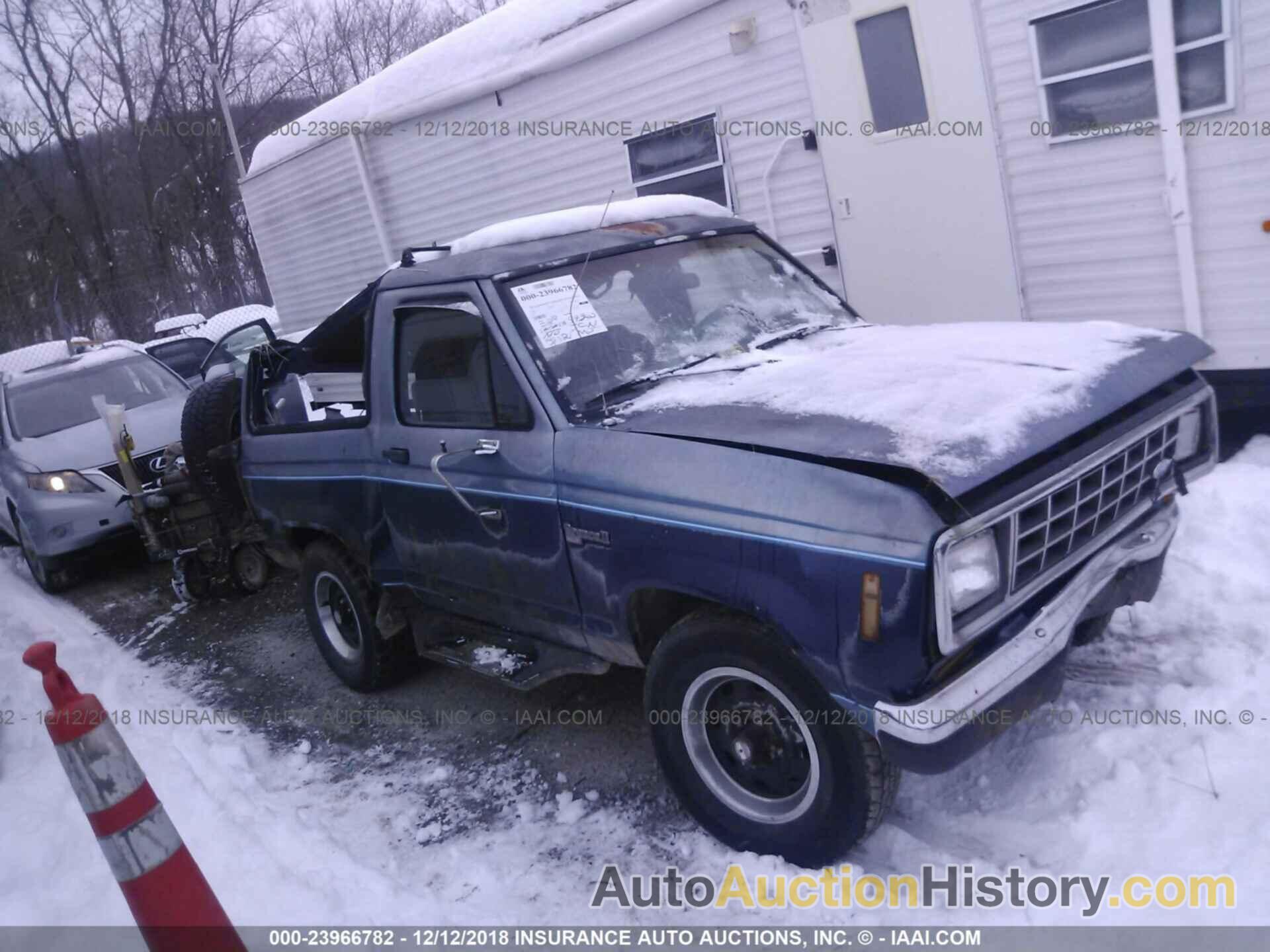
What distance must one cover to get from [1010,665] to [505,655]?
2070 millimetres

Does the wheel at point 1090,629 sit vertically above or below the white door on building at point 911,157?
below

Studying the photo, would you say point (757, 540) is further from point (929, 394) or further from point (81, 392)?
point (81, 392)

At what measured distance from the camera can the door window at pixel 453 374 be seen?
3.78 m

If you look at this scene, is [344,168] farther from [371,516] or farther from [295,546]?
[371,516]

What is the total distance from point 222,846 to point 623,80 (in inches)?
271

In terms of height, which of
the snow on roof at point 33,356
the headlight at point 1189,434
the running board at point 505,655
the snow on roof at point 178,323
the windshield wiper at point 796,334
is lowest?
the running board at point 505,655

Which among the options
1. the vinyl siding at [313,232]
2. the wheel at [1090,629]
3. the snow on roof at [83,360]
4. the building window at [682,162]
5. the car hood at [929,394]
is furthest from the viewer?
the vinyl siding at [313,232]

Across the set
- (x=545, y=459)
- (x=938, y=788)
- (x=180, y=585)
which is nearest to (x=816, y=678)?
(x=938, y=788)

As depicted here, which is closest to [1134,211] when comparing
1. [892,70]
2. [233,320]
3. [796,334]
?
[892,70]

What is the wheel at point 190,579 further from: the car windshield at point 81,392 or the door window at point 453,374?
the door window at point 453,374

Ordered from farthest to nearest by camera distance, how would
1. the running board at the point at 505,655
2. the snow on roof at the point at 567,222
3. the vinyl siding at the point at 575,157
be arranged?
the vinyl siding at the point at 575,157, the snow on roof at the point at 567,222, the running board at the point at 505,655

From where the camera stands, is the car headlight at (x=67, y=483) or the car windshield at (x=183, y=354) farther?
the car windshield at (x=183, y=354)

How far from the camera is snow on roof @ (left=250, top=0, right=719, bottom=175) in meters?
8.33

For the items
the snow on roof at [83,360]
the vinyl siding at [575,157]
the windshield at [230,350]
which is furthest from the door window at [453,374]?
the windshield at [230,350]
